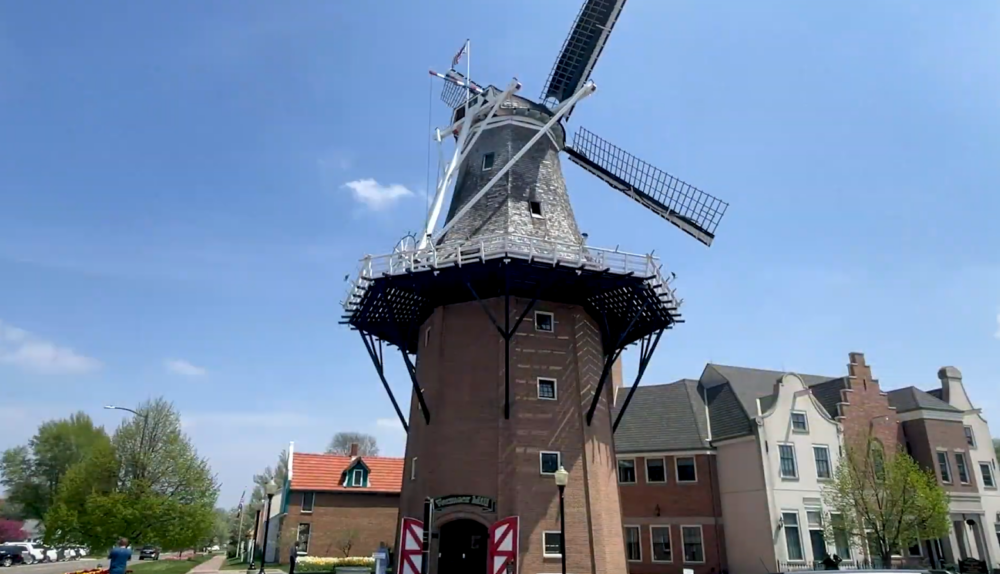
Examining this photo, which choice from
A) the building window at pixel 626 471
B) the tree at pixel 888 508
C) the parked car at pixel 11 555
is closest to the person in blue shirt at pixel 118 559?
the building window at pixel 626 471

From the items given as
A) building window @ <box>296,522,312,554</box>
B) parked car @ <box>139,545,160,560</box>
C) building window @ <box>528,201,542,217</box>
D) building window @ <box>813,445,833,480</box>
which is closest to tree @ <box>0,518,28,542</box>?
parked car @ <box>139,545,160,560</box>

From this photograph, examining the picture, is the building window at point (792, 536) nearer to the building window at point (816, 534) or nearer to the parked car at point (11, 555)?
the building window at point (816, 534)

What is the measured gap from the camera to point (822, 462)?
3053 centimetres

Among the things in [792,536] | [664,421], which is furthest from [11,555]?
[792,536]

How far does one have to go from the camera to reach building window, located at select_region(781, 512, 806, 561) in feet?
90.6

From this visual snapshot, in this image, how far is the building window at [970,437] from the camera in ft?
114

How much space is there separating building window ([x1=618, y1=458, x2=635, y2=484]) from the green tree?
56.0m

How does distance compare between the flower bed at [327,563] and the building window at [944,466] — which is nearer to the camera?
the building window at [944,466]

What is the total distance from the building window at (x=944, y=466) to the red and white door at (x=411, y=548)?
3409 centimetres

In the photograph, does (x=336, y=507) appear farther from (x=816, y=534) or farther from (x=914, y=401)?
(x=914, y=401)

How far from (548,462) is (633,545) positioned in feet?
42.0

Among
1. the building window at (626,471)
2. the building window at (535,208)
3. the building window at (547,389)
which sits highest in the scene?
the building window at (535,208)

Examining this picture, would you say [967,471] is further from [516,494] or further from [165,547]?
[165,547]

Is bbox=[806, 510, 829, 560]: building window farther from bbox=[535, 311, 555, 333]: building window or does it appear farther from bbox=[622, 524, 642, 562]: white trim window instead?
bbox=[535, 311, 555, 333]: building window
